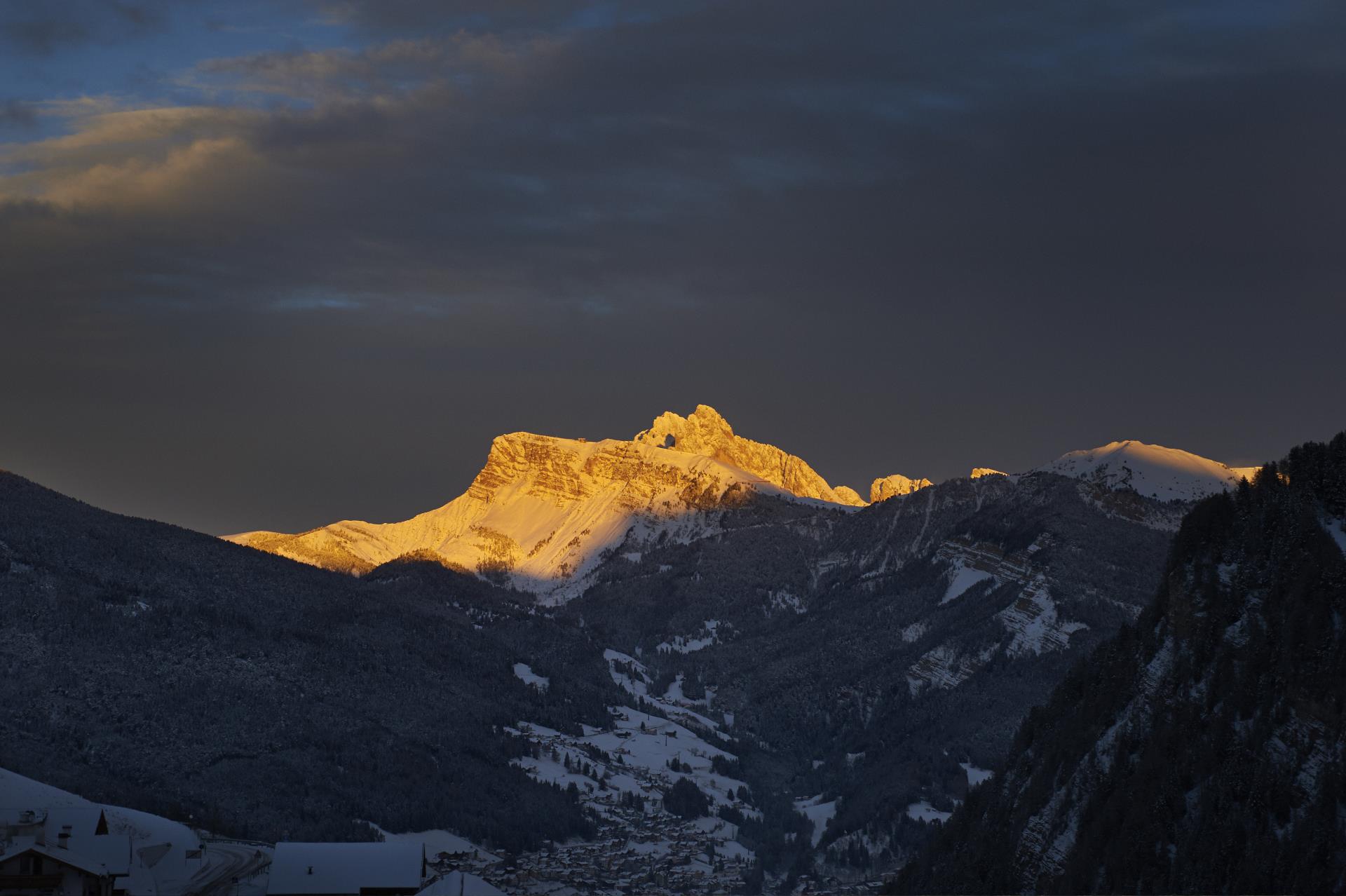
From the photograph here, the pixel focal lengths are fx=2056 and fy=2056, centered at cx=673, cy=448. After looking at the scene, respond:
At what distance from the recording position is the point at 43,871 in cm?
12681

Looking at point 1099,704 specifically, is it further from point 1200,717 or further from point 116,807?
point 116,807

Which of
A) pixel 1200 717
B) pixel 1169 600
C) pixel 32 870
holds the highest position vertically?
pixel 1169 600

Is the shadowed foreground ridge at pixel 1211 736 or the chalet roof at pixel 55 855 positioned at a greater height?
the shadowed foreground ridge at pixel 1211 736

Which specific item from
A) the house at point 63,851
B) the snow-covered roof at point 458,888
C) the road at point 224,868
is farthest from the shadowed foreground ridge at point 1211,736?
the house at point 63,851

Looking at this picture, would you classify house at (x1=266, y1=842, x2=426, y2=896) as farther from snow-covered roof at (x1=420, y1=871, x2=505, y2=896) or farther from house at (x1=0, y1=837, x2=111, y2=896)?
house at (x1=0, y1=837, x2=111, y2=896)

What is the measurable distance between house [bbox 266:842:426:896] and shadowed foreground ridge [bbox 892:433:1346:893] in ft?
144

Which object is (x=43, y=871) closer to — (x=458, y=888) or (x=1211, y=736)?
(x=458, y=888)

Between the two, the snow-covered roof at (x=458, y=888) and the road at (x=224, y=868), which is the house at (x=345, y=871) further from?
the road at (x=224, y=868)

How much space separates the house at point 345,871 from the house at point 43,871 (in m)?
22.9

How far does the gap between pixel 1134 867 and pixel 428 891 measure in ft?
180

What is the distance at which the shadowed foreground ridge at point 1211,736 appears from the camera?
13000cm

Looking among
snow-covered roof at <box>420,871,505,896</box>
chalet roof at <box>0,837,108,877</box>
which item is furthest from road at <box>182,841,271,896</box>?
chalet roof at <box>0,837,108,877</box>

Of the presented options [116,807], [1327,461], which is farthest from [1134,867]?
[116,807]

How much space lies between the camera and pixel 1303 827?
12538cm
